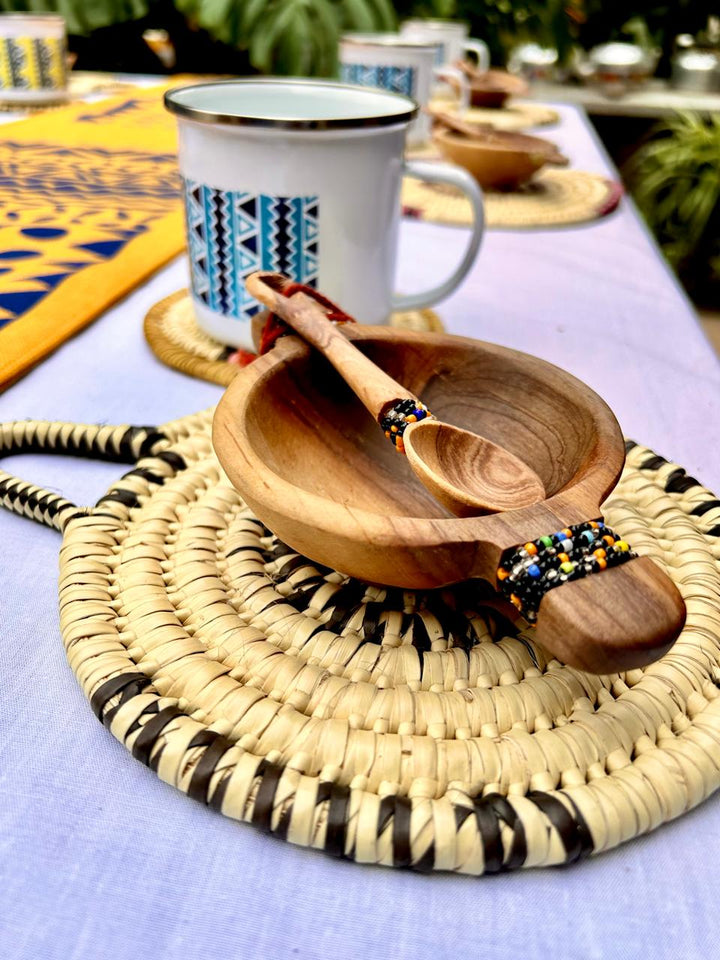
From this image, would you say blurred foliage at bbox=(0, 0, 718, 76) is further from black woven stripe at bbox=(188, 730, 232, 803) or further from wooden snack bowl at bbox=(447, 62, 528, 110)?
black woven stripe at bbox=(188, 730, 232, 803)

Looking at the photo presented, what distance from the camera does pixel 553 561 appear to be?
0.72 ft

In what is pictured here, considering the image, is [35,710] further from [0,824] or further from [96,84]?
[96,84]

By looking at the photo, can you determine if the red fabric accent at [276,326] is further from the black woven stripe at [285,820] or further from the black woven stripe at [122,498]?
the black woven stripe at [285,820]

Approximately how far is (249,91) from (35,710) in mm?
399

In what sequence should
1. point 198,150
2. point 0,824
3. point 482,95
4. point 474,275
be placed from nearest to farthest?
1. point 0,824
2. point 198,150
3. point 474,275
4. point 482,95

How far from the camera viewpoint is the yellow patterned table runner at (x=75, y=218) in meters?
0.51

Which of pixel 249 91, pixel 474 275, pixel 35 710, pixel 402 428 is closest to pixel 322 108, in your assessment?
pixel 249 91

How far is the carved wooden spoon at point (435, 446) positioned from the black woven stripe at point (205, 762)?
0.33 feet

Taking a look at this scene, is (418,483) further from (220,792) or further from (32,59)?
(32,59)

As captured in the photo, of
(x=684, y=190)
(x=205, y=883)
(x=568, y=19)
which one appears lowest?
(x=684, y=190)

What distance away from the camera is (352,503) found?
0.32 m

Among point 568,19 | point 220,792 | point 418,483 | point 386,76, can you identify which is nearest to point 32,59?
point 386,76

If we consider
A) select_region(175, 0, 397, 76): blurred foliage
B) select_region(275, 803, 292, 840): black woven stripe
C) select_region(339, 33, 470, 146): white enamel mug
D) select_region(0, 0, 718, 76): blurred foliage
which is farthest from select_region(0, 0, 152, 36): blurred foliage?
select_region(275, 803, 292, 840): black woven stripe

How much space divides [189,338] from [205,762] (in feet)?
1.07
